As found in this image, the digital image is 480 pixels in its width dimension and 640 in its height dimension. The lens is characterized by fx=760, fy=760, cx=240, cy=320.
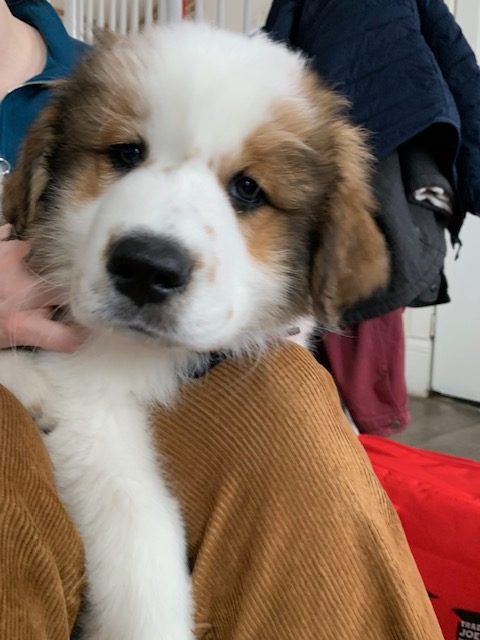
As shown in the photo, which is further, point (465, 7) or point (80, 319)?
point (465, 7)

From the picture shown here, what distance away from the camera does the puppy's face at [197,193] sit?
1.12 m

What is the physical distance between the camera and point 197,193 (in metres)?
1.19

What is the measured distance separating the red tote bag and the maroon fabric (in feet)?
0.75

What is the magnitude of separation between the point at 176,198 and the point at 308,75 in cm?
46

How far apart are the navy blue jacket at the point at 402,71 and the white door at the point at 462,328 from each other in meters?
2.19

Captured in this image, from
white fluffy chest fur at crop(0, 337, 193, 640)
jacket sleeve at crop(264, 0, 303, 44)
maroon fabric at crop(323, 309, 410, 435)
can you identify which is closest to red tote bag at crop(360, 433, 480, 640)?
maroon fabric at crop(323, 309, 410, 435)

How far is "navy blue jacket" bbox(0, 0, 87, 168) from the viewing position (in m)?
1.88

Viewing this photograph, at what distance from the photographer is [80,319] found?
1176mm

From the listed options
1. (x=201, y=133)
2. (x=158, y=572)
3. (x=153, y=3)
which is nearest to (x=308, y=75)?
(x=201, y=133)

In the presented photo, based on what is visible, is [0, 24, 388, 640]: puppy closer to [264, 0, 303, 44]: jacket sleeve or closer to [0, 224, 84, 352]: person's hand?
[0, 224, 84, 352]: person's hand

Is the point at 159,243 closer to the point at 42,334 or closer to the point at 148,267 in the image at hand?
the point at 148,267

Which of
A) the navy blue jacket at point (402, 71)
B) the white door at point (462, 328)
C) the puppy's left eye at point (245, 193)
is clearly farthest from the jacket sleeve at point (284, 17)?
the white door at point (462, 328)

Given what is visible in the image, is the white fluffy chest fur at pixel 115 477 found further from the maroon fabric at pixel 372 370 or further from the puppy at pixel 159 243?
the maroon fabric at pixel 372 370

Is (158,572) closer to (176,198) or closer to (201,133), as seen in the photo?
(176,198)
